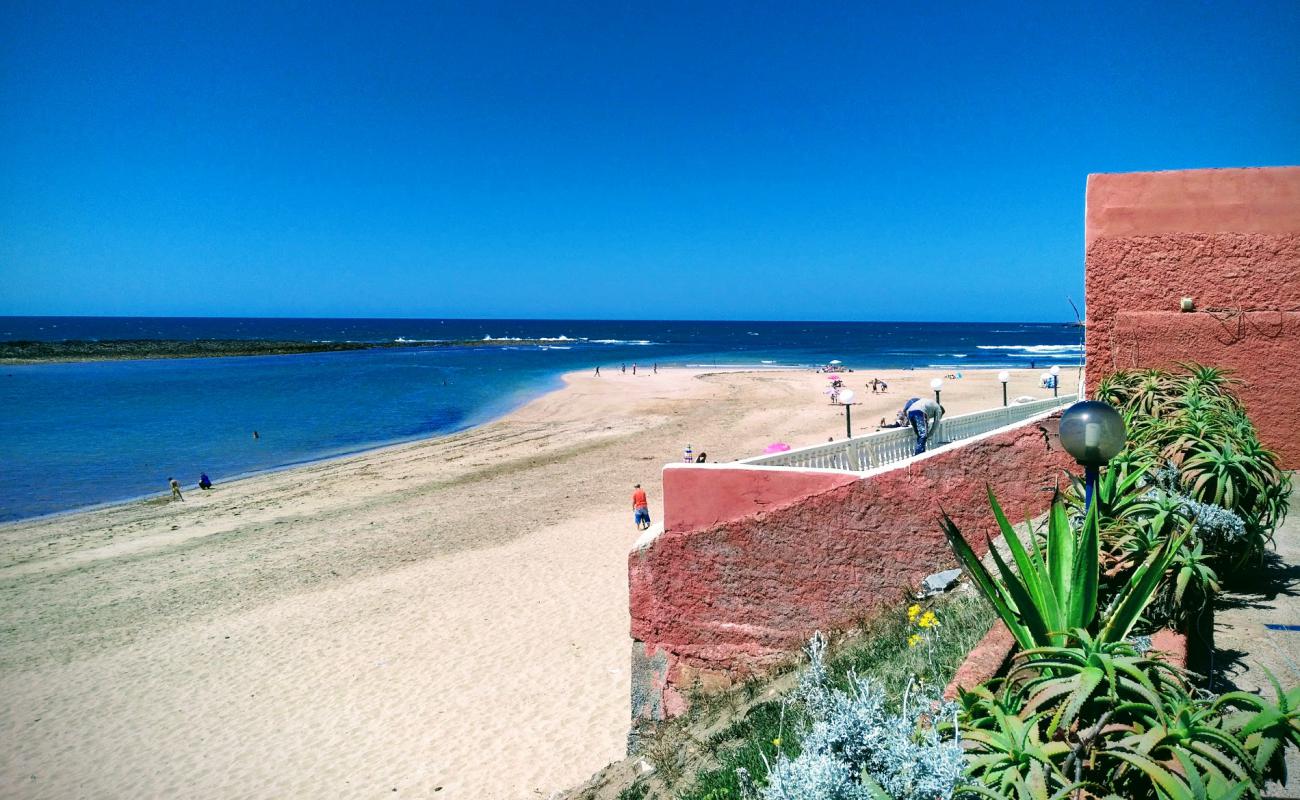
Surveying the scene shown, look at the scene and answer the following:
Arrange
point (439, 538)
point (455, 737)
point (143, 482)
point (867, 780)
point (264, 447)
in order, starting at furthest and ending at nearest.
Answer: point (264, 447) < point (143, 482) < point (439, 538) < point (455, 737) < point (867, 780)

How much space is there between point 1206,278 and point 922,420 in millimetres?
3211

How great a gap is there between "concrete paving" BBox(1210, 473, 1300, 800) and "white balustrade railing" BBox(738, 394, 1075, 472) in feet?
10.2

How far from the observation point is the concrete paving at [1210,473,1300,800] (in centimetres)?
375

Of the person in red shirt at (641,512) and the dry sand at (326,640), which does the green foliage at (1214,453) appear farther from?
the person in red shirt at (641,512)

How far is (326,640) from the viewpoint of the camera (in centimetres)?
1112

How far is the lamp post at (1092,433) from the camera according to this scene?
11.3 feet

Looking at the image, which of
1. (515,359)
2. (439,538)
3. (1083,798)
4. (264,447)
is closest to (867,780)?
Answer: (1083,798)

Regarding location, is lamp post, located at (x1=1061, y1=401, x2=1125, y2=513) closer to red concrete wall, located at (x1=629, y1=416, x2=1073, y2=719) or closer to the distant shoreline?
red concrete wall, located at (x1=629, y1=416, x2=1073, y2=719)

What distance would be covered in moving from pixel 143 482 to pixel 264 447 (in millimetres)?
5829

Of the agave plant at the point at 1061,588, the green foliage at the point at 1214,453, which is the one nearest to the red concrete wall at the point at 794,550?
the green foliage at the point at 1214,453

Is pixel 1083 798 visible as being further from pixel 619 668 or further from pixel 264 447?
pixel 264 447

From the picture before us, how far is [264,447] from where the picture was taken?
1160 inches

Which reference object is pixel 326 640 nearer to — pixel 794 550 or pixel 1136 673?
pixel 794 550

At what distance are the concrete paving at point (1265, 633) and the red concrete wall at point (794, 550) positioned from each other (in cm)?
190
